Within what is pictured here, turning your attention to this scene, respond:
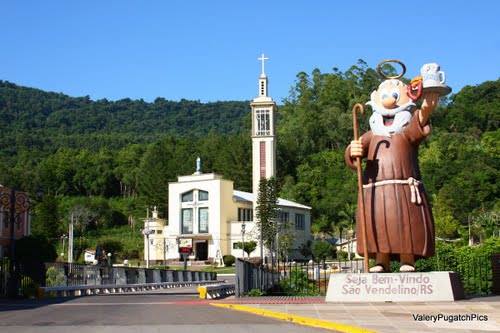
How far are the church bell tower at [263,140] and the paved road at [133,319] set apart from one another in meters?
54.9

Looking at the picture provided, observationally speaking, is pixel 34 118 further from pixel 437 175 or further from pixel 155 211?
pixel 437 175

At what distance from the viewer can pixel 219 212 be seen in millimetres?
70688

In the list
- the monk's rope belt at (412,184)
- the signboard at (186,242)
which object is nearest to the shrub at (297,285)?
the monk's rope belt at (412,184)

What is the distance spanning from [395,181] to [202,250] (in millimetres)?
56218

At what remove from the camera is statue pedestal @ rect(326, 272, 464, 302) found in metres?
15.9

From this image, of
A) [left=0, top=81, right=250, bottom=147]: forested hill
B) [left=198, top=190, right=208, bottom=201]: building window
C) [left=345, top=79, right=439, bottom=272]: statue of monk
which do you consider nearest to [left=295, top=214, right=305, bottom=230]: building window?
[left=198, top=190, right=208, bottom=201]: building window

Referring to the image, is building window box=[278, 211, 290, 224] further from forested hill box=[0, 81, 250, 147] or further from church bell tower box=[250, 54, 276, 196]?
forested hill box=[0, 81, 250, 147]

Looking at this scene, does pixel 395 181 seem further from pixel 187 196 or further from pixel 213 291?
pixel 187 196

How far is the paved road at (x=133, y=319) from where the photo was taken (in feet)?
38.4

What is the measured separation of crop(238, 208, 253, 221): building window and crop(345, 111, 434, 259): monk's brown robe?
184ft

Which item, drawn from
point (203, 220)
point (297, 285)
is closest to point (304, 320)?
point (297, 285)

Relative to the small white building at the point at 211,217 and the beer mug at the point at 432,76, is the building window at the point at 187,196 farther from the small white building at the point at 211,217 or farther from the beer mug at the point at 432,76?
the beer mug at the point at 432,76

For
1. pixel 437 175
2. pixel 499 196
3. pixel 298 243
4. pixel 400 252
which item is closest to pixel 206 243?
pixel 298 243

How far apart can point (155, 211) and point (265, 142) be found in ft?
50.0
